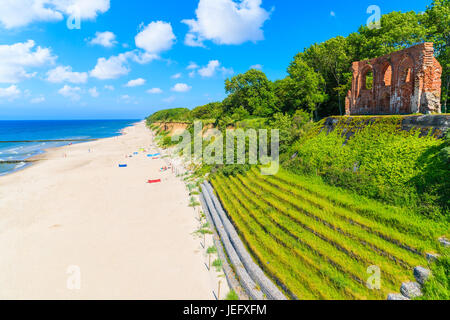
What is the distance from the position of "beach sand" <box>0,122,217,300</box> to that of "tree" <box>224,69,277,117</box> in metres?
23.0

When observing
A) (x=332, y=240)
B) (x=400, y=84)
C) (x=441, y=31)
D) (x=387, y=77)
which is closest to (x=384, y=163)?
(x=332, y=240)

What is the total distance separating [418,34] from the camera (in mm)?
20703

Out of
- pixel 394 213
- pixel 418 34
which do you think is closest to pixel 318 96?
pixel 418 34

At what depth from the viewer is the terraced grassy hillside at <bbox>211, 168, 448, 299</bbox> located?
7758 mm

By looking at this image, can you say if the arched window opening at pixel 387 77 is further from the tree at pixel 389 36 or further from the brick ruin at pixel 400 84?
the tree at pixel 389 36

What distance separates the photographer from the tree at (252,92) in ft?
132

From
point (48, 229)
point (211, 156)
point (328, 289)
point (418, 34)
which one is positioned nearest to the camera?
point (328, 289)

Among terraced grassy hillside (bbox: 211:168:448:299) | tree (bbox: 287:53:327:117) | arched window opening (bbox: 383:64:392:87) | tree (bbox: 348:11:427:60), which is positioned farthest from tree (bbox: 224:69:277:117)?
terraced grassy hillside (bbox: 211:168:448:299)

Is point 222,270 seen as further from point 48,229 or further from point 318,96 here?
point 318,96

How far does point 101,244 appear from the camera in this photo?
13742 millimetres

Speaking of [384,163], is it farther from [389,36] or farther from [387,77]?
[389,36]
